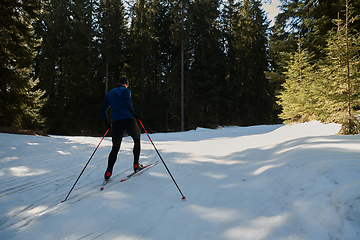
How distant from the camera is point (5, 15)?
28.6ft

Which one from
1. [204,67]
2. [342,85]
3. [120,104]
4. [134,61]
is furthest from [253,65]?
[120,104]

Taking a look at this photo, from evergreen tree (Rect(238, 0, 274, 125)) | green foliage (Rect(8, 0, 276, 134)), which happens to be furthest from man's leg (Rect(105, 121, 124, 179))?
evergreen tree (Rect(238, 0, 274, 125))

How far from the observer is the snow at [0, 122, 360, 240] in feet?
6.68

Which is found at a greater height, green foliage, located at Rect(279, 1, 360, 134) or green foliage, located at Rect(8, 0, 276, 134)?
green foliage, located at Rect(8, 0, 276, 134)

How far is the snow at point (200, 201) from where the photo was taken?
6.68 ft

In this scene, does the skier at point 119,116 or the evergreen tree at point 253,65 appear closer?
the skier at point 119,116

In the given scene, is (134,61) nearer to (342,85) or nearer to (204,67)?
(204,67)

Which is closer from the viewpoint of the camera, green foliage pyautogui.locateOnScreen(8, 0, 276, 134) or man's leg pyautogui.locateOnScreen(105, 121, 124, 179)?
man's leg pyautogui.locateOnScreen(105, 121, 124, 179)

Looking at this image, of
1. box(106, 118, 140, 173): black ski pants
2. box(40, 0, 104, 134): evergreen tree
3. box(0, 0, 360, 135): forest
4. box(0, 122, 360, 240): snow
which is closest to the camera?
box(0, 122, 360, 240): snow

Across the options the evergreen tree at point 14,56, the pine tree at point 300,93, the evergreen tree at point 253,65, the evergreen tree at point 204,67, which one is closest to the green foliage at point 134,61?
the evergreen tree at point 204,67

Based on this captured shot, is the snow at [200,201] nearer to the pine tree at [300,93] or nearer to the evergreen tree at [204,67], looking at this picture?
the pine tree at [300,93]

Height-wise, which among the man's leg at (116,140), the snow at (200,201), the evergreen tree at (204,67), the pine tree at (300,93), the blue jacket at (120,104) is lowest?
the snow at (200,201)

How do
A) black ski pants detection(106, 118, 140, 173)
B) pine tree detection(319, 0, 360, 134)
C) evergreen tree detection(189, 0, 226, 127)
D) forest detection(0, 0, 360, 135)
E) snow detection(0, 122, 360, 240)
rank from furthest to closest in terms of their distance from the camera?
evergreen tree detection(189, 0, 226, 127)
forest detection(0, 0, 360, 135)
pine tree detection(319, 0, 360, 134)
black ski pants detection(106, 118, 140, 173)
snow detection(0, 122, 360, 240)

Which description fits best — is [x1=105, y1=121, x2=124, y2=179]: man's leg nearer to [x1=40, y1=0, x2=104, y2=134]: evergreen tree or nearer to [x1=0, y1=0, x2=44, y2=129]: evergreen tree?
[x1=0, y1=0, x2=44, y2=129]: evergreen tree
